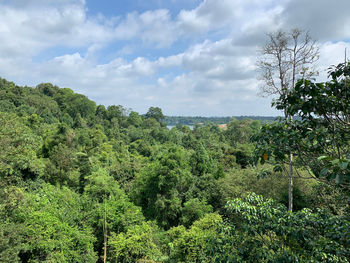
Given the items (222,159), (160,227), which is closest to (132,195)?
(160,227)

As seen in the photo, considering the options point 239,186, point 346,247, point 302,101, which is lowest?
point 239,186

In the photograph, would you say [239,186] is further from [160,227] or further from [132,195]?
[132,195]

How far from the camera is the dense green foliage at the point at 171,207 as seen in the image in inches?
99.6

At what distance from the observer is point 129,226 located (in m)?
9.91

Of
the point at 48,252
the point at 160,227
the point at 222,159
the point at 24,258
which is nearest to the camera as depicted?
the point at 48,252

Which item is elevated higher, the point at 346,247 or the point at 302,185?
the point at 346,247

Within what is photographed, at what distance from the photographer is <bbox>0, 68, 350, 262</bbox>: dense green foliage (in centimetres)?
253

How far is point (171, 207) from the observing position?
12.1 metres

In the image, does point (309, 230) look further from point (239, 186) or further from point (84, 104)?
point (84, 104)

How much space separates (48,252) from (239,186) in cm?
1004

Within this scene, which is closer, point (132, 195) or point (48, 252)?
point (48, 252)

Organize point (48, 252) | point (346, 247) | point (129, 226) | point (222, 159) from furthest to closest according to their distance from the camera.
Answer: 1. point (222, 159)
2. point (129, 226)
3. point (48, 252)
4. point (346, 247)

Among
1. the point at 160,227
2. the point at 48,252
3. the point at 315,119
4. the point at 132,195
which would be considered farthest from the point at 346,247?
the point at 132,195

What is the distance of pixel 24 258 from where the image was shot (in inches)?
299
